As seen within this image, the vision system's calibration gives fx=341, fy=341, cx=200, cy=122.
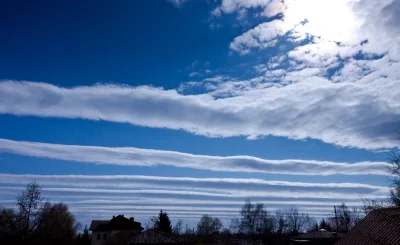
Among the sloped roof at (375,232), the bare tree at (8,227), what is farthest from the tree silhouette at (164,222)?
the sloped roof at (375,232)

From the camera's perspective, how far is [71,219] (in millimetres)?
96500

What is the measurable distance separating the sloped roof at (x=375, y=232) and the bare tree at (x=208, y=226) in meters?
84.7

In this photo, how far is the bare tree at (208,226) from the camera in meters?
113

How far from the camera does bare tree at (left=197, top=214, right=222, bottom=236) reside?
4449 inches

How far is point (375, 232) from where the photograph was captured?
92.3 ft

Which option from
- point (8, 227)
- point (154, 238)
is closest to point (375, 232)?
point (154, 238)

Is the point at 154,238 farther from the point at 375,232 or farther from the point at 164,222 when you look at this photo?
the point at 375,232

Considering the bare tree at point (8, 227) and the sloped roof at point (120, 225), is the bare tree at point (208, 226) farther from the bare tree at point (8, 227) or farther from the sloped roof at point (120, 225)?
the bare tree at point (8, 227)

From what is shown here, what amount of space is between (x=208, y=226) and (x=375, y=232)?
91.4 m

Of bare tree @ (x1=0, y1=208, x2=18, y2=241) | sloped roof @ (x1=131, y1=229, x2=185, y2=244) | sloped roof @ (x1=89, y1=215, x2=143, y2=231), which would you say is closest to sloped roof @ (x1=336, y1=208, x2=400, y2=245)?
sloped roof @ (x1=131, y1=229, x2=185, y2=244)

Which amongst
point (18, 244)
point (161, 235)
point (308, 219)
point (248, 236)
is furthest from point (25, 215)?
point (308, 219)

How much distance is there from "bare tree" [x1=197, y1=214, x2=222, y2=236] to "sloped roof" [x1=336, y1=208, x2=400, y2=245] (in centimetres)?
8468

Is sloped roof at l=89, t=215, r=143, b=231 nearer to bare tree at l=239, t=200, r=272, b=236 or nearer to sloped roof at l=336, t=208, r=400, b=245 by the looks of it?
bare tree at l=239, t=200, r=272, b=236

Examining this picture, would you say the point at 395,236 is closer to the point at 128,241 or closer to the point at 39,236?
the point at 128,241
